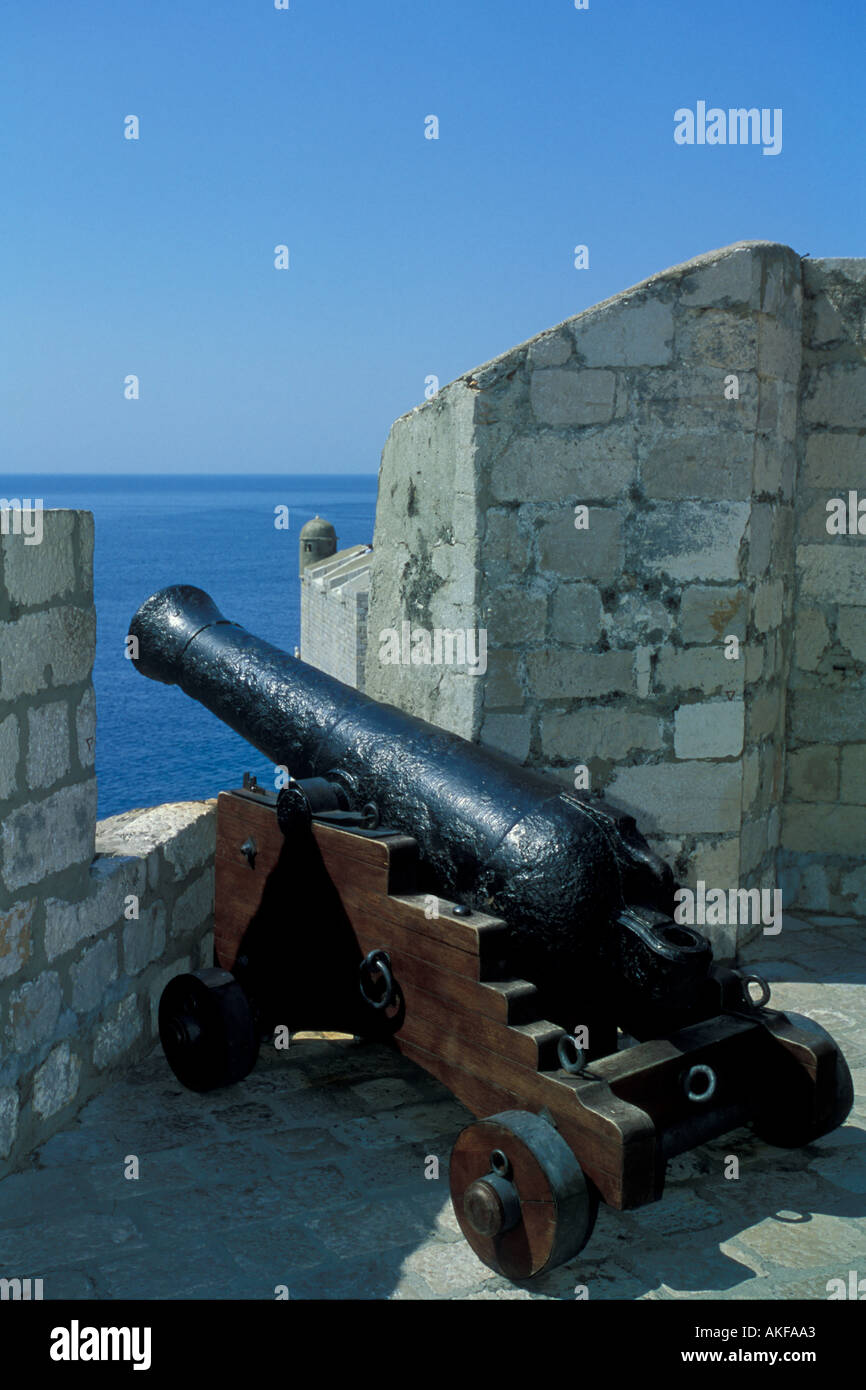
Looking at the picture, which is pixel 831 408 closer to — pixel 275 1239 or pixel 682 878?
pixel 682 878

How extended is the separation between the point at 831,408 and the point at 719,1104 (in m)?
3.29

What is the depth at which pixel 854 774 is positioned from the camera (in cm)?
561

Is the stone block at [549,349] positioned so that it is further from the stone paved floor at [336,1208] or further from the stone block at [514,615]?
the stone paved floor at [336,1208]

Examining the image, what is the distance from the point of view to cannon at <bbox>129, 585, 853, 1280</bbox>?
9.41 ft

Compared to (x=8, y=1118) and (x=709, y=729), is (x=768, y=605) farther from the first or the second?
(x=8, y=1118)

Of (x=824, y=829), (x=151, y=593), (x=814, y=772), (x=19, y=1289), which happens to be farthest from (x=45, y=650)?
(x=151, y=593)

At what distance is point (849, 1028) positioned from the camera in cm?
439

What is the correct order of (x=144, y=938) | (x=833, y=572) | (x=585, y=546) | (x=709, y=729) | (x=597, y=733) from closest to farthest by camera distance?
(x=144, y=938) → (x=585, y=546) → (x=597, y=733) → (x=709, y=729) → (x=833, y=572)

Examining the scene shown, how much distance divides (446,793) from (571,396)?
6.16ft

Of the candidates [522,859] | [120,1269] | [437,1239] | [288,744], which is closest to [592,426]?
[288,744]

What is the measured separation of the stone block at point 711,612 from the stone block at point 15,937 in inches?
105

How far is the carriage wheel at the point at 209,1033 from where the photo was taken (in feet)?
12.0

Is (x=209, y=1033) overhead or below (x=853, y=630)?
below
